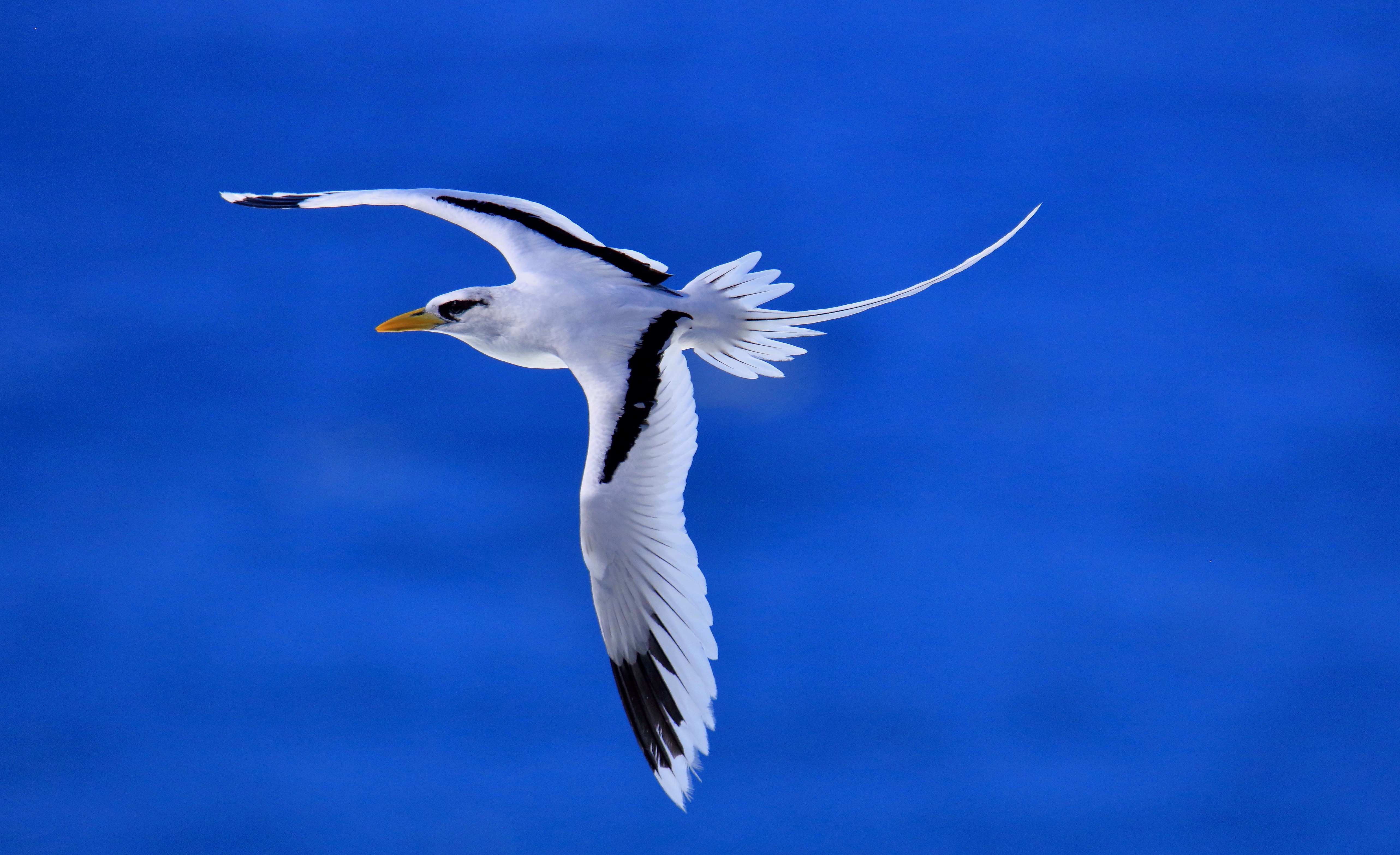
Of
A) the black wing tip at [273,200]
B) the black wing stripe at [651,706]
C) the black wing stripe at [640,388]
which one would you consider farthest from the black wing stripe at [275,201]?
the black wing stripe at [651,706]

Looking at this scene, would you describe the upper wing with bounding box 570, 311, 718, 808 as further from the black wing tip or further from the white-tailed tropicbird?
the black wing tip

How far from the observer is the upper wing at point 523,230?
3.65m

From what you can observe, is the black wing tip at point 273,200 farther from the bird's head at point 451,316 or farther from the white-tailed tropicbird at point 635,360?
the bird's head at point 451,316

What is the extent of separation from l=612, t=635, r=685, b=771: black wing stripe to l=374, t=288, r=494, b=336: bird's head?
1.18 m

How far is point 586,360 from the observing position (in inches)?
132

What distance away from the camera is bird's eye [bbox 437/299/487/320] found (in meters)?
3.67

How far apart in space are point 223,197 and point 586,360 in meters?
1.62

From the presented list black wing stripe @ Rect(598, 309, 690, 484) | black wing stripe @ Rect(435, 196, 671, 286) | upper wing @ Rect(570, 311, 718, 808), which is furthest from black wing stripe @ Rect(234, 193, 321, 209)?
upper wing @ Rect(570, 311, 718, 808)

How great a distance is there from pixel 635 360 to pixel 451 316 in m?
0.75

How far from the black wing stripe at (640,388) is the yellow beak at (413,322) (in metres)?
0.79

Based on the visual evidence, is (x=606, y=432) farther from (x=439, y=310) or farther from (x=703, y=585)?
(x=439, y=310)

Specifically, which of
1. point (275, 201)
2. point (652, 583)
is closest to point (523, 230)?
point (275, 201)

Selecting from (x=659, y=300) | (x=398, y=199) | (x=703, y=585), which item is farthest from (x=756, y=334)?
(x=398, y=199)

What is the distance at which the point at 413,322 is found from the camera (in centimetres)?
383
